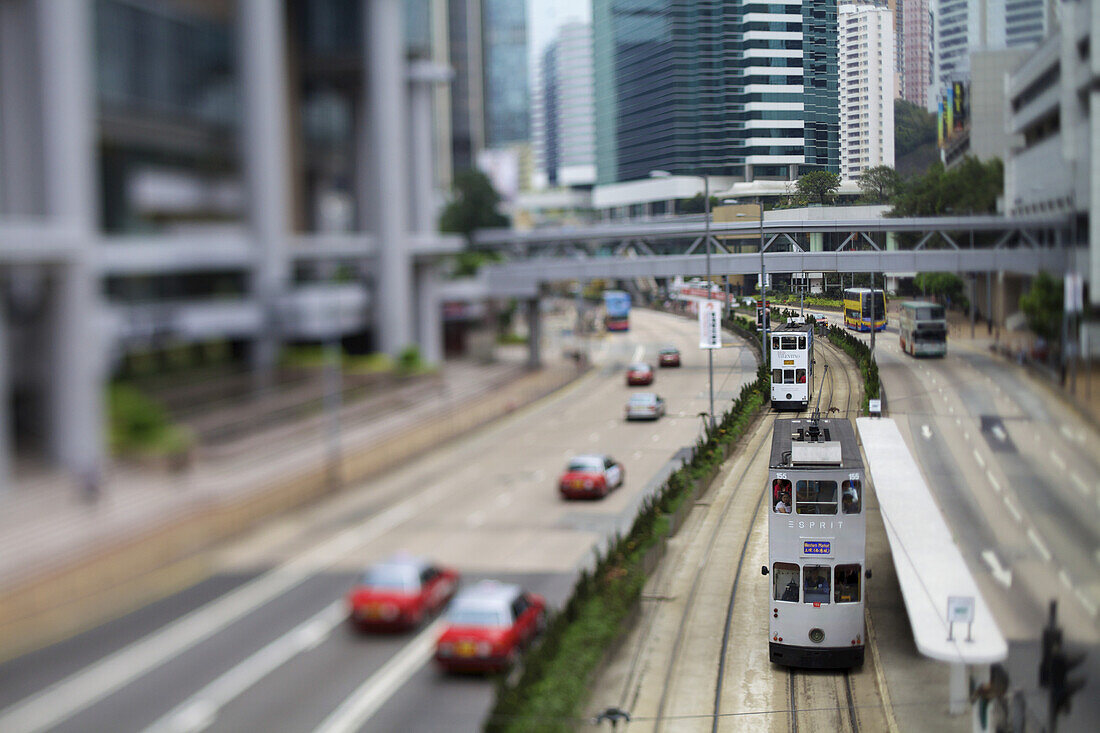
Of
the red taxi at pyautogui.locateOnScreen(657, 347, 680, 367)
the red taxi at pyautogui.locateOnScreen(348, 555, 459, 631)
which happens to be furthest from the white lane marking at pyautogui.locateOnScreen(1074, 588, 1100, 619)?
the red taxi at pyautogui.locateOnScreen(348, 555, 459, 631)

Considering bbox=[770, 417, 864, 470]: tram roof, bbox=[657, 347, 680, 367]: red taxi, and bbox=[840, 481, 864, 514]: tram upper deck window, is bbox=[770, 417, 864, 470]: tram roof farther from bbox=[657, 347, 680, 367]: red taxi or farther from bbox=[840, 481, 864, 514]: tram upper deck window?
bbox=[657, 347, 680, 367]: red taxi

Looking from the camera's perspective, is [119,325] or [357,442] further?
[119,325]

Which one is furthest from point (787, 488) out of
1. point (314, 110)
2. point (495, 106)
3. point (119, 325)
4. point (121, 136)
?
point (495, 106)

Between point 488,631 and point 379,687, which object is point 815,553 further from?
point 379,687

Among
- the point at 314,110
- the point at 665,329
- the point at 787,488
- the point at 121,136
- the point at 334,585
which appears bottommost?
the point at 334,585

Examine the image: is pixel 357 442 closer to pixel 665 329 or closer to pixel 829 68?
pixel 665 329

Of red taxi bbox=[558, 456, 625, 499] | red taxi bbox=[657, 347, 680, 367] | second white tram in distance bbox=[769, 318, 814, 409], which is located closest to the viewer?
second white tram in distance bbox=[769, 318, 814, 409]
